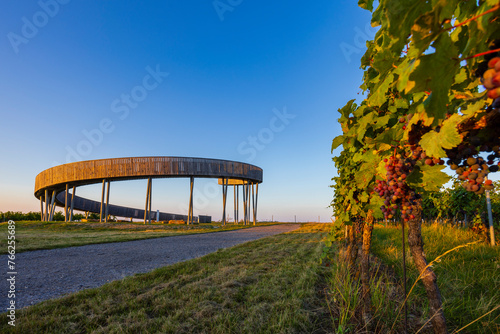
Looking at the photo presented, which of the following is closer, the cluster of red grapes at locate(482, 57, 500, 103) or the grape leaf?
the cluster of red grapes at locate(482, 57, 500, 103)

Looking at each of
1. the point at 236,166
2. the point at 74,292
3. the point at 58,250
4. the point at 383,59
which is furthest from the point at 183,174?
the point at 383,59

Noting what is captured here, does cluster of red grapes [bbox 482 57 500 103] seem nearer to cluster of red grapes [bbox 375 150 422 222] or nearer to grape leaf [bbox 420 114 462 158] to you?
grape leaf [bbox 420 114 462 158]

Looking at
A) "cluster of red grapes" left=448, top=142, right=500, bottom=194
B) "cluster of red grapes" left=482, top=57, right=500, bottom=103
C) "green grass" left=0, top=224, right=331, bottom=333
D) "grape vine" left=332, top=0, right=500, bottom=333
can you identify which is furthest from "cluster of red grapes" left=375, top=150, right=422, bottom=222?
"green grass" left=0, top=224, right=331, bottom=333

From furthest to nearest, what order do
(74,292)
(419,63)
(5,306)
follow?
1. (74,292)
2. (5,306)
3. (419,63)

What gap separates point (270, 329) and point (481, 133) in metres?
2.63

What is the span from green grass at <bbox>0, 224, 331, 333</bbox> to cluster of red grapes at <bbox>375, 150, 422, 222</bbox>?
1.90 meters

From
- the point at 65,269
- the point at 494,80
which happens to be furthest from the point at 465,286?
the point at 65,269

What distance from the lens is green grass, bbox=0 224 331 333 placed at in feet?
8.64

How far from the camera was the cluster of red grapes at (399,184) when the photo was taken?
50.7 inches

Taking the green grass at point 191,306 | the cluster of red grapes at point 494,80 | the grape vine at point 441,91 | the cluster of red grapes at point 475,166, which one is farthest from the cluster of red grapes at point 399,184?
the green grass at point 191,306

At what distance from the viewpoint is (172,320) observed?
277cm

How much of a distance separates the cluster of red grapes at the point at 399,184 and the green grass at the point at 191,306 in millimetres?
1902

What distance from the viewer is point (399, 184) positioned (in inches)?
53.8

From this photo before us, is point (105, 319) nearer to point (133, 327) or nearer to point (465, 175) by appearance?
point (133, 327)
